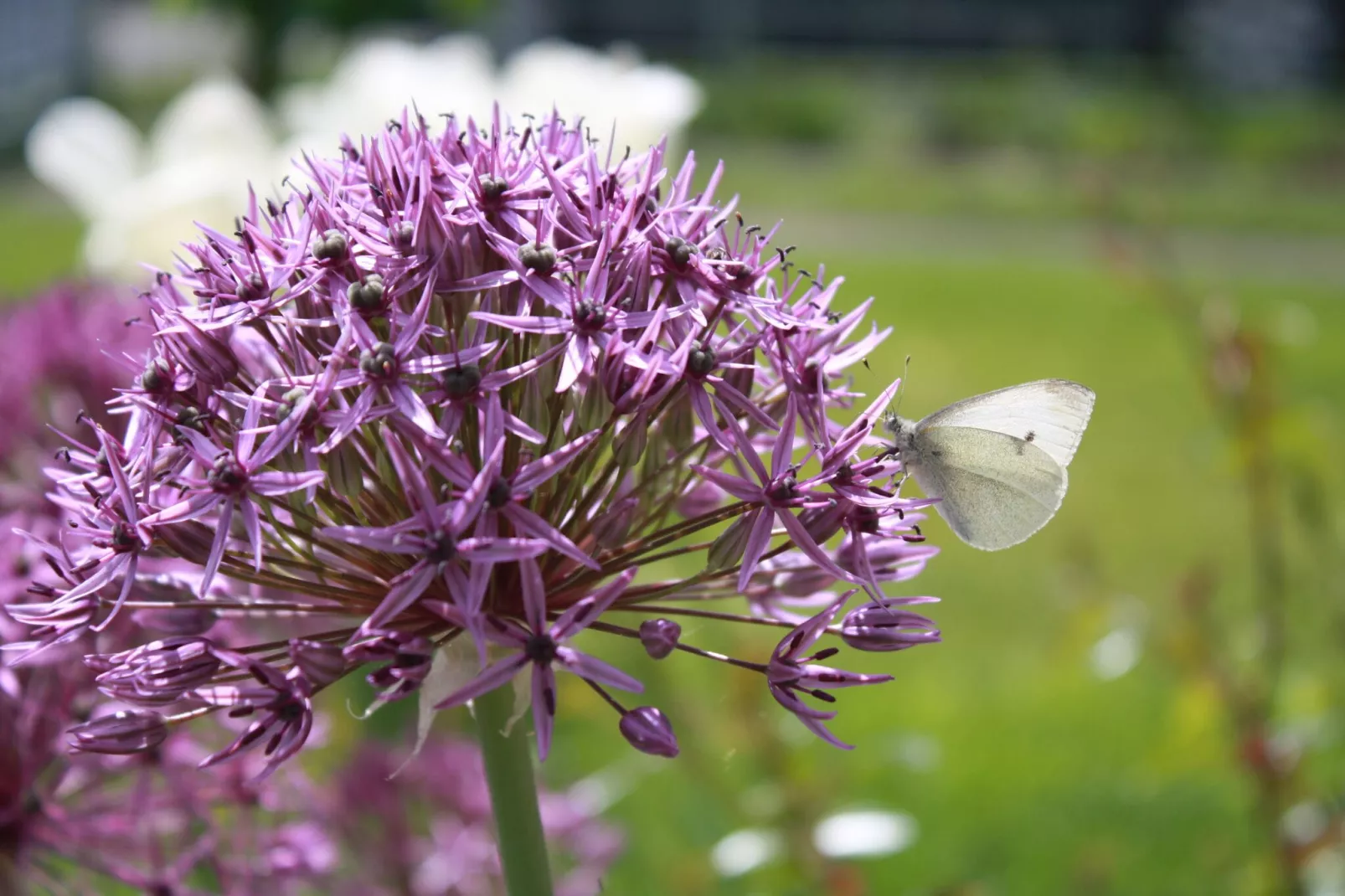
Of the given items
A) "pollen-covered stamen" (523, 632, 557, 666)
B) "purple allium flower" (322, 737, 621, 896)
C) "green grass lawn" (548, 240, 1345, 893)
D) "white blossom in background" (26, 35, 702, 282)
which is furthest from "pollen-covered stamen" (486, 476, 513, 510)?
"white blossom in background" (26, 35, 702, 282)

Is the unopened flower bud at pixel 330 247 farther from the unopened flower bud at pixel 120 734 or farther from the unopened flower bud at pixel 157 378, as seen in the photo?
the unopened flower bud at pixel 120 734

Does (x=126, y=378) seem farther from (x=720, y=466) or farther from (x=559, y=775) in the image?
(x=559, y=775)

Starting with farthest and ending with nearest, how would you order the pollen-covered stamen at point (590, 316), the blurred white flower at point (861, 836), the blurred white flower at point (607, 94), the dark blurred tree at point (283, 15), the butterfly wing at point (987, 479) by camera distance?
the dark blurred tree at point (283, 15) < the blurred white flower at point (607, 94) < the blurred white flower at point (861, 836) < the butterfly wing at point (987, 479) < the pollen-covered stamen at point (590, 316)

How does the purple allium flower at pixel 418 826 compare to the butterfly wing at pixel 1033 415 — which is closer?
the butterfly wing at pixel 1033 415

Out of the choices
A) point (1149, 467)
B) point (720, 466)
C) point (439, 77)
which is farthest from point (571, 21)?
point (720, 466)

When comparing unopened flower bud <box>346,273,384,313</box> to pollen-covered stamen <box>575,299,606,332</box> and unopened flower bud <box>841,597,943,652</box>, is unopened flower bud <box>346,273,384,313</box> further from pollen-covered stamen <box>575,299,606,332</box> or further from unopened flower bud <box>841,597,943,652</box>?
unopened flower bud <box>841,597,943,652</box>

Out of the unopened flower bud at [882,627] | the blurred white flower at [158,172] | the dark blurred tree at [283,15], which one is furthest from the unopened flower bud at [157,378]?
the dark blurred tree at [283,15]
